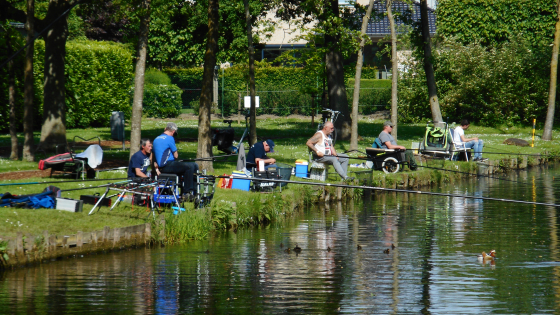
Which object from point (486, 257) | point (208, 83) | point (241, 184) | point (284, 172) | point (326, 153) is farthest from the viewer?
point (326, 153)

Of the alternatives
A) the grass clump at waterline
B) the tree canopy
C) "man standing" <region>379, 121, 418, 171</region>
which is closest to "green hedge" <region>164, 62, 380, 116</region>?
the tree canopy

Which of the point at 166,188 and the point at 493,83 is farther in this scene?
the point at 493,83

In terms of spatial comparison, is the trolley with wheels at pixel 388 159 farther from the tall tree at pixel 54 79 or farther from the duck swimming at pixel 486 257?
the tall tree at pixel 54 79

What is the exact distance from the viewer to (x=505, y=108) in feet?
121

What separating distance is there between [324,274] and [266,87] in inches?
1307

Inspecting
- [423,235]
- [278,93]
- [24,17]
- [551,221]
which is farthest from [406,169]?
[278,93]

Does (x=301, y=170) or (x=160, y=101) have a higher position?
(x=160, y=101)

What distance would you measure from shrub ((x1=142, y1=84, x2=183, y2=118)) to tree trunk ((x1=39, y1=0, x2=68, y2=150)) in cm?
1730

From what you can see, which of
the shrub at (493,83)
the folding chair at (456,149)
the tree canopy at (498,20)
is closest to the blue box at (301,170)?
the folding chair at (456,149)

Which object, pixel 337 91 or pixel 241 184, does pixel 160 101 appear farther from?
pixel 241 184

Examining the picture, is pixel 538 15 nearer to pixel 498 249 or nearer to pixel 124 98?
pixel 124 98

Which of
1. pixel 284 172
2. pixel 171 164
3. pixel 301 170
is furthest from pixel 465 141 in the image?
pixel 171 164

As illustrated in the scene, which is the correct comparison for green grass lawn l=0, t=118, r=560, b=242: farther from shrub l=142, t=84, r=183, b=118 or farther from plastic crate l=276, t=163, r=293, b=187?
Answer: shrub l=142, t=84, r=183, b=118

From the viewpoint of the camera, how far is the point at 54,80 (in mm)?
20000
